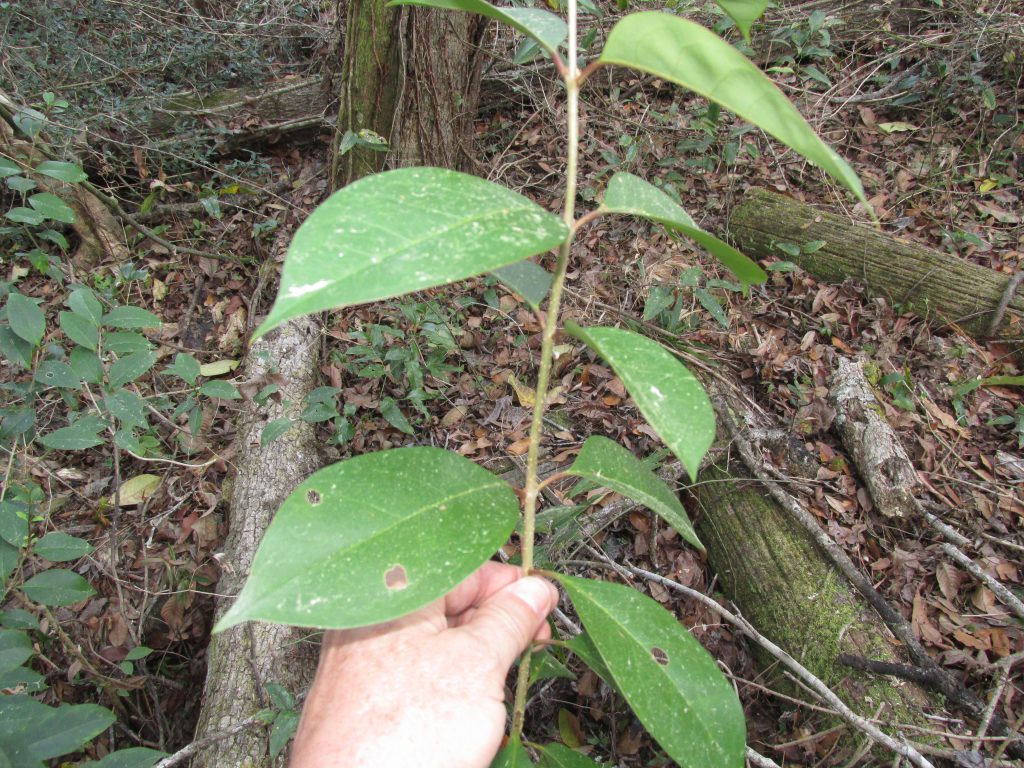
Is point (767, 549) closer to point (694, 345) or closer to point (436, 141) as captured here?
point (694, 345)

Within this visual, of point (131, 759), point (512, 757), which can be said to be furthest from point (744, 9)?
point (131, 759)

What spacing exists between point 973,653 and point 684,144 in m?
2.84

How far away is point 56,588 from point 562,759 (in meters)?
1.33

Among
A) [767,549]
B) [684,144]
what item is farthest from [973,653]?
[684,144]

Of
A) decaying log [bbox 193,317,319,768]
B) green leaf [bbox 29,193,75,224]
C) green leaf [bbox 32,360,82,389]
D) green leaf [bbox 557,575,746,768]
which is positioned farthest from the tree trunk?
green leaf [bbox 557,575,746,768]

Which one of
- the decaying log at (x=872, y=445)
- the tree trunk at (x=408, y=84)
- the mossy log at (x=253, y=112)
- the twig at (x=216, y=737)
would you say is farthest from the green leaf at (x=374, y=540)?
the mossy log at (x=253, y=112)

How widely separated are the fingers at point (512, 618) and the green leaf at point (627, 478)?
0.24 meters

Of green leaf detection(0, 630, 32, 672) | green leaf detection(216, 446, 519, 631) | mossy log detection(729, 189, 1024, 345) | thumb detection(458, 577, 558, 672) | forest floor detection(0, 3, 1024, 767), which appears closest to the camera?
green leaf detection(216, 446, 519, 631)

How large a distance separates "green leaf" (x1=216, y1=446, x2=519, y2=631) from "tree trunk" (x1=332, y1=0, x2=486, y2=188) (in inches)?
99.4

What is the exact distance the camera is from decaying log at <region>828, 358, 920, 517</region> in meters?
2.21

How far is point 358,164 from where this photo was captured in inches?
123

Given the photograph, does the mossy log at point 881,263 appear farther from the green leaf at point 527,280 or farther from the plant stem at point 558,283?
the plant stem at point 558,283

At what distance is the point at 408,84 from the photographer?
2910 mm

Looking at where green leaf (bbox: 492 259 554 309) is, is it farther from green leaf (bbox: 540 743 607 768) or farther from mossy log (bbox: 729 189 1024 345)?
mossy log (bbox: 729 189 1024 345)
